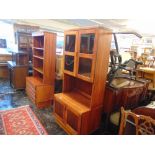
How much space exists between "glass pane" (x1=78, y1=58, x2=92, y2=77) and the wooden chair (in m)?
0.85

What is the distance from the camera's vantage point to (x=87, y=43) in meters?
2.05

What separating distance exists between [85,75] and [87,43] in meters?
0.48

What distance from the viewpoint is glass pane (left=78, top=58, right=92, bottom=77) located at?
6.83 feet

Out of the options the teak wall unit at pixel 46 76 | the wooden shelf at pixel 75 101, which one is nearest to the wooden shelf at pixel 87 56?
the wooden shelf at pixel 75 101

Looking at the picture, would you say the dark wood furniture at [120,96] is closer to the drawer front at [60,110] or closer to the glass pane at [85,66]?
the glass pane at [85,66]

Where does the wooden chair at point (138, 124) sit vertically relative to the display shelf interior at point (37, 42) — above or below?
below

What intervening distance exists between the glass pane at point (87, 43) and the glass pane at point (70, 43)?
0.24m

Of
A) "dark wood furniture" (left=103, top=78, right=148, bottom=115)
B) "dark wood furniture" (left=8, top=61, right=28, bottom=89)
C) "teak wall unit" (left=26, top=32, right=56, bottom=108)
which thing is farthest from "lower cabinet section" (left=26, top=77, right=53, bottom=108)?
"dark wood furniture" (left=103, top=78, right=148, bottom=115)

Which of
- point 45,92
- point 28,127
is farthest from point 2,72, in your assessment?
point 28,127

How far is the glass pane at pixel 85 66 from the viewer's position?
2083 millimetres
